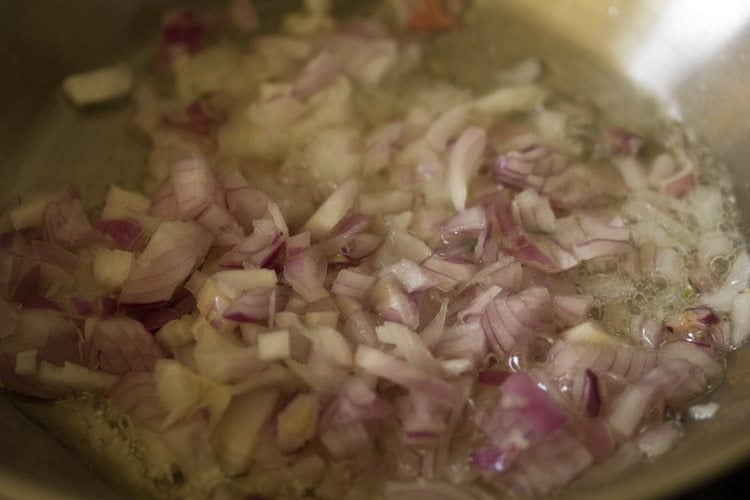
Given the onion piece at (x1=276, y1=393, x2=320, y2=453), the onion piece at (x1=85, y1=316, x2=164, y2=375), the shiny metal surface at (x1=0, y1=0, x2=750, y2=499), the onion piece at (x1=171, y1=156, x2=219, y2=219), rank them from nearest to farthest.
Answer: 1. the onion piece at (x1=276, y1=393, x2=320, y2=453)
2. the onion piece at (x1=85, y1=316, x2=164, y2=375)
3. the onion piece at (x1=171, y1=156, x2=219, y2=219)
4. the shiny metal surface at (x1=0, y1=0, x2=750, y2=499)

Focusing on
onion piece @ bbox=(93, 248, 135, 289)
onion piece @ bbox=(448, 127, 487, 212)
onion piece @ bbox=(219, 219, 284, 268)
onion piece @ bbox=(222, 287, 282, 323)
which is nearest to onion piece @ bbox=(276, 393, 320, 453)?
onion piece @ bbox=(222, 287, 282, 323)

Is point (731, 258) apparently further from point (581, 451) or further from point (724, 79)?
point (581, 451)

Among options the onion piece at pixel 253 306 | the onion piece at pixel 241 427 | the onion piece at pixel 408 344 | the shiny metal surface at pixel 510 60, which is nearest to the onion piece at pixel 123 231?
the shiny metal surface at pixel 510 60

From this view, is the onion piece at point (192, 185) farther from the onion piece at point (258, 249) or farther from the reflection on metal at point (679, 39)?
the reflection on metal at point (679, 39)

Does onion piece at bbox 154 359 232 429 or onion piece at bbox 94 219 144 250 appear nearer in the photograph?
onion piece at bbox 154 359 232 429

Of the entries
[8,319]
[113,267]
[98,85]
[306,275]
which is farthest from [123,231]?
[98,85]

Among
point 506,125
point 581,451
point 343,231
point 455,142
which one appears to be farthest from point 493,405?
point 506,125

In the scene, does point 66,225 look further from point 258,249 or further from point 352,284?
point 352,284

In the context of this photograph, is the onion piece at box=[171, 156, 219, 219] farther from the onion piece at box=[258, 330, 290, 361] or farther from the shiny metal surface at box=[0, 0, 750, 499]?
the onion piece at box=[258, 330, 290, 361]
